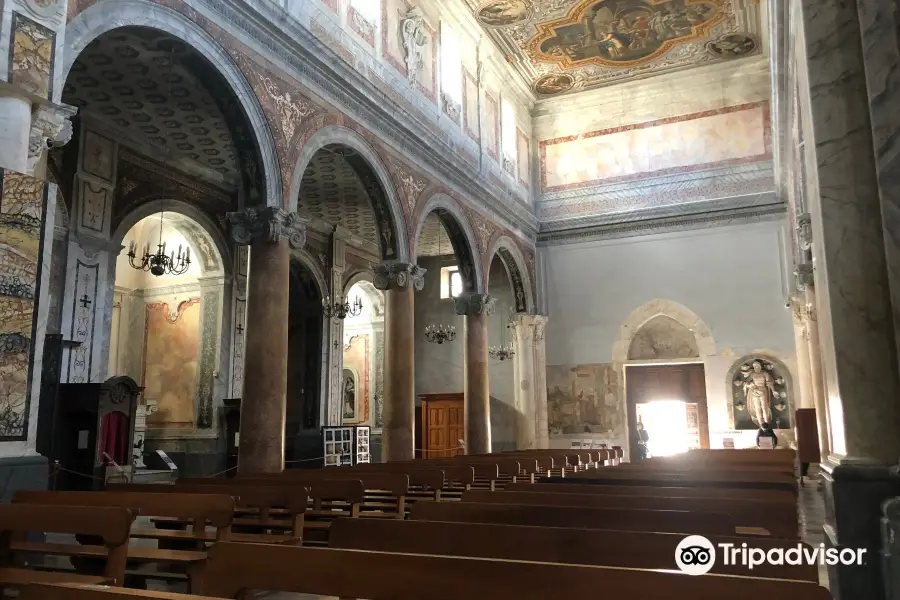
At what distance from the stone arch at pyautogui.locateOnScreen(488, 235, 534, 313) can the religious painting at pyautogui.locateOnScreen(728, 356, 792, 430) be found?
5.60 meters

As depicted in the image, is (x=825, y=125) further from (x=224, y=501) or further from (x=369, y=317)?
(x=369, y=317)

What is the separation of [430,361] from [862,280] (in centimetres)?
1780

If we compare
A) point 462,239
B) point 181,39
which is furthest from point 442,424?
point 181,39

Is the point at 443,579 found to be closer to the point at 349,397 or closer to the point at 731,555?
the point at 731,555

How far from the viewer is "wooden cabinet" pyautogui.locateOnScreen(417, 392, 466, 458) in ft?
68.9

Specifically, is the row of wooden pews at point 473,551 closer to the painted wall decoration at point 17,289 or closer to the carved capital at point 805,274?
the painted wall decoration at point 17,289

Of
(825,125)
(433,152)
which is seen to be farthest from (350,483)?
(433,152)

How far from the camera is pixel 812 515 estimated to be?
27.9ft

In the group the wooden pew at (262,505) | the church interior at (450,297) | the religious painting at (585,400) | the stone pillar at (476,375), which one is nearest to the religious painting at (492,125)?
the church interior at (450,297)

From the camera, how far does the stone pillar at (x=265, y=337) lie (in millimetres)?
9258

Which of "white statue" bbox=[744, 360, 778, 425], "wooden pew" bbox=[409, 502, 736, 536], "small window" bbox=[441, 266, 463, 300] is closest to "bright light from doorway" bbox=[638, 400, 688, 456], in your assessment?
"white statue" bbox=[744, 360, 778, 425]

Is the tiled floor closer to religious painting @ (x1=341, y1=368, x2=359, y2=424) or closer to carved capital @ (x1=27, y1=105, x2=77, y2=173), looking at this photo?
carved capital @ (x1=27, y1=105, x2=77, y2=173)

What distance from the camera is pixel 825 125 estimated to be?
4781 mm

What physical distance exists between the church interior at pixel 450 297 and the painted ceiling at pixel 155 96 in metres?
0.07
